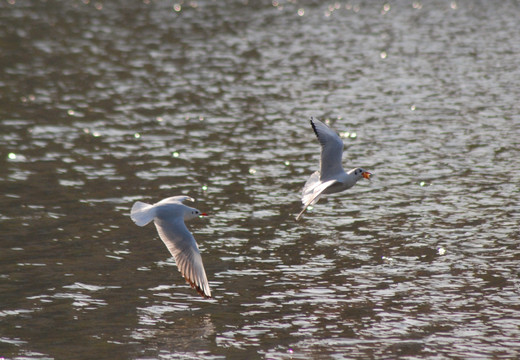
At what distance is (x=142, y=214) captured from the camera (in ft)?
50.5

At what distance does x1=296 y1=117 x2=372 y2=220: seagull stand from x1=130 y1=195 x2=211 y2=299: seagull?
2.93 metres

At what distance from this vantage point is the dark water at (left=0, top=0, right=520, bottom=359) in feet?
45.3

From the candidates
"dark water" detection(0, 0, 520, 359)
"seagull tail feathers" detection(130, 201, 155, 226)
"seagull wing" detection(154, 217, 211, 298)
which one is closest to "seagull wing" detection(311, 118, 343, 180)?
"dark water" detection(0, 0, 520, 359)

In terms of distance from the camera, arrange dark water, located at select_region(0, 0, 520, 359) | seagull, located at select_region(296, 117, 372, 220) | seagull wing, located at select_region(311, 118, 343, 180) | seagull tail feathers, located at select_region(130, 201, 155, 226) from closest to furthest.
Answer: dark water, located at select_region(0, 0, 520, 359)
seagull tail feathers, located at select_region(130, 201, 155, 226)
seagull, located at select_region(296, 117, 372, 220)
seagull wing, located at select_region(311, 118, 343, 180)

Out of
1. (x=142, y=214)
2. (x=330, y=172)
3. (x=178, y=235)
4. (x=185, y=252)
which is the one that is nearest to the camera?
(x=185, y=252)

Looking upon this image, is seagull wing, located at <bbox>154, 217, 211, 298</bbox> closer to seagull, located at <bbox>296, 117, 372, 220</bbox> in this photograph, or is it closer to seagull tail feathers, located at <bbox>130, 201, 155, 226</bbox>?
seagull tail feathers, located at <bbox>130, 201, 155, 226</bbox>

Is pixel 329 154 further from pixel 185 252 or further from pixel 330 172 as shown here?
pixel 185 252

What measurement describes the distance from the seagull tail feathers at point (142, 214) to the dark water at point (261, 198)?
1391mm

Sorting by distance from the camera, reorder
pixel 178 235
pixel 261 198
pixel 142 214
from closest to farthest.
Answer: pixel 178 235 < pixel 142 214 < pixel 261 198

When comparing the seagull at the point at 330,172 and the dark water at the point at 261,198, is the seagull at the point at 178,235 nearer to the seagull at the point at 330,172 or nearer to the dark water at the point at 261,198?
the dark water at the point at 261,198

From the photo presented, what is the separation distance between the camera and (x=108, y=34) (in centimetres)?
4900

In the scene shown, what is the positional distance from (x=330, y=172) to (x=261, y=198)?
3828mm

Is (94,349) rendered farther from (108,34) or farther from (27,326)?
(108,34)

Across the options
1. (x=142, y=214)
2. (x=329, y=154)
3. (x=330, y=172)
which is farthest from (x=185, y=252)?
(x=329, y=154)
